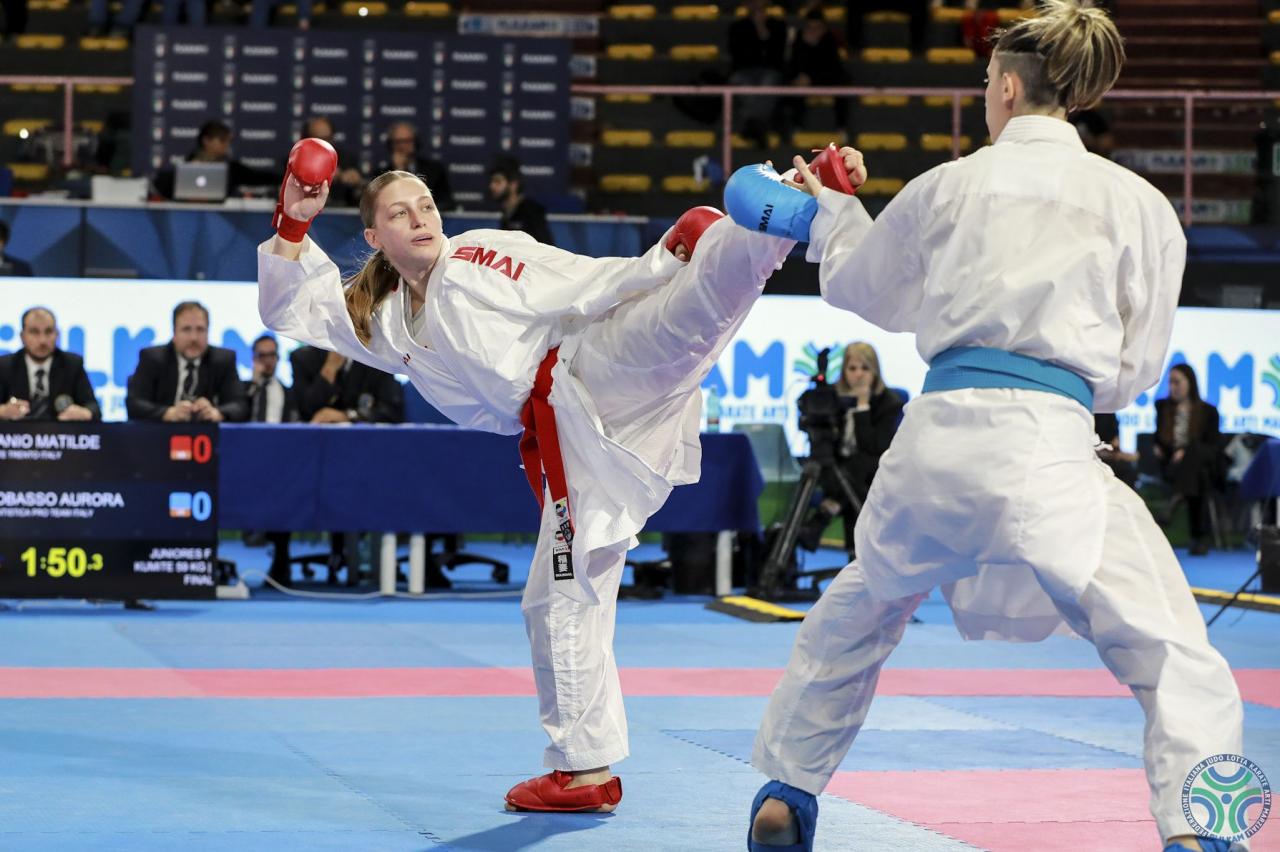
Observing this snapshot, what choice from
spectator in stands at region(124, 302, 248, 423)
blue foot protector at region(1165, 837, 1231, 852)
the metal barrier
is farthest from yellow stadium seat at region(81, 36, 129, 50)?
blue foot protector at region(1165, 837, 1231, 852)

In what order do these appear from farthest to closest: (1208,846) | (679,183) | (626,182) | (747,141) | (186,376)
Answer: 1. (626,182)
2. (679,183)
3. (747,141)
4. (186,376)
5. (1208,846)

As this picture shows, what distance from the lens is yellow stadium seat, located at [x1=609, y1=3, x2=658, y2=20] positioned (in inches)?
693

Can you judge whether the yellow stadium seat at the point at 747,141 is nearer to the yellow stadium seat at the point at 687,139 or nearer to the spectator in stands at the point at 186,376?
the yellow stadium seat at the point at 687,139

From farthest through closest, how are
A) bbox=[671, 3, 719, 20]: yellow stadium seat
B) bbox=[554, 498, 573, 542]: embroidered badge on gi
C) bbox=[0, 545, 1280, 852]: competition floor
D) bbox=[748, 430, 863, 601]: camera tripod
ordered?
bbox=[671, 3, 719, 20]: yellow stadium seat, bbox=[748, 430, 863, 601]: camera tripod, bbox=[554, 498, 573, 542]: embroidered badge on gi, bbox=[0, 545, 1280, 852]: competition floor

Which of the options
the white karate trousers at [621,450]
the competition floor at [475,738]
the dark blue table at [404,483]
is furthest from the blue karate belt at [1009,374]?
the dark blue table at [404,483]

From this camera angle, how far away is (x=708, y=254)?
3.86 metres

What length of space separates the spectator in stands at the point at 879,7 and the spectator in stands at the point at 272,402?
8005 millimetres

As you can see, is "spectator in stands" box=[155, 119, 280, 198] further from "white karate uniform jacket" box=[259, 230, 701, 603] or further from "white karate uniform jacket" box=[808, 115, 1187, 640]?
"white karate uniform jacket" box=[808, 115, 1187, 640]

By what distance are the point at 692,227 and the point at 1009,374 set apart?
1.15m

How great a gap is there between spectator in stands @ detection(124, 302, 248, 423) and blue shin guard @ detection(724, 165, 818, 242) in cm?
651

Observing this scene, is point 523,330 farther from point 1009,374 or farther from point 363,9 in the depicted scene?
point 363,9

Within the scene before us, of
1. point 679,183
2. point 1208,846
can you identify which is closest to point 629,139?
point 679,183

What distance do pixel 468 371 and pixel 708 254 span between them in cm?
74

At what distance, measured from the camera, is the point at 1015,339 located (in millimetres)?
3086
